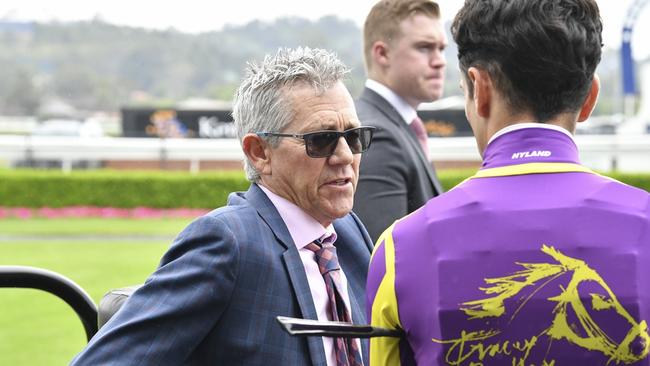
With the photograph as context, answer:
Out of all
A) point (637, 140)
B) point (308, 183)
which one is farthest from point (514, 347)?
point (637, 140)

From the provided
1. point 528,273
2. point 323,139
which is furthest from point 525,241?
point 323,139

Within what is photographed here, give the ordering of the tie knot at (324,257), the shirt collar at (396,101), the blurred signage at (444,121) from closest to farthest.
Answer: the tie knot at (324,257) → the shirt collar at (396,101) → the blurred signage at (444,121)

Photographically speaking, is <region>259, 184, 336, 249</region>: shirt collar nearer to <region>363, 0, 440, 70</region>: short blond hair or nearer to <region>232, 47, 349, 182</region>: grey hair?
<region>232, 47, 349, 182</region>: grey hair

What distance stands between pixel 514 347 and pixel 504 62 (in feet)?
1.51

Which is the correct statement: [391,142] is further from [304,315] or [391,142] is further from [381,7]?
[304,315]

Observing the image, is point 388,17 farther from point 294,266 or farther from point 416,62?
point 294,266

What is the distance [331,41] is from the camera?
57.3m

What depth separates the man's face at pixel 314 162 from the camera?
2088 mm

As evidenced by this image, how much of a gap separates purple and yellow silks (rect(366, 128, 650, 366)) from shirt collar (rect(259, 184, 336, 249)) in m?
0.61

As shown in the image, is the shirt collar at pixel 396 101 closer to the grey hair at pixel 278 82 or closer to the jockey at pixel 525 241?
the grey hair at pixel 278 82

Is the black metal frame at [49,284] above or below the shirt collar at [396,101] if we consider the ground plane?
below

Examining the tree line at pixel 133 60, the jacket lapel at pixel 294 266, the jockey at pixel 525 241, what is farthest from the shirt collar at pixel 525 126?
the tree line at pixel 133 60

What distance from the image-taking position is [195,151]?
21.1m

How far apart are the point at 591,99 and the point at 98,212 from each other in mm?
14709
